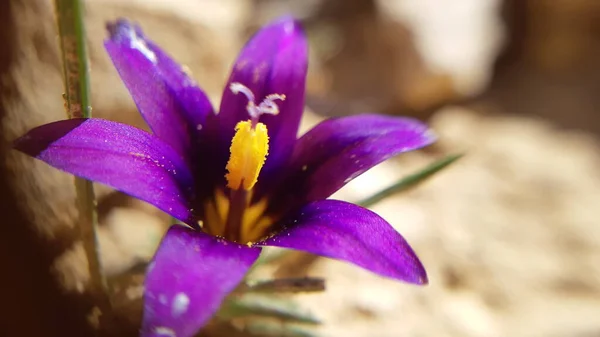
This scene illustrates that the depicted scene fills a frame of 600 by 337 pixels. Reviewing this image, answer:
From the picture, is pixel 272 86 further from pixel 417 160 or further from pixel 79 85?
pixel 417 160

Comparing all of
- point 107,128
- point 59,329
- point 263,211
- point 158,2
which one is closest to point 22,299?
point 59,329

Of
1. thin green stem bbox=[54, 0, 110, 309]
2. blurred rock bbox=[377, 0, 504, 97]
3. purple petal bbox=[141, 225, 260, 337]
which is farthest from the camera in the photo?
blurred rock bbox=[377, 0, 504, 97]

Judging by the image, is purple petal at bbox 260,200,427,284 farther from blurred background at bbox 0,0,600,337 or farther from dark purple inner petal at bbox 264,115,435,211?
blurred background at bbox 0,0,600,337

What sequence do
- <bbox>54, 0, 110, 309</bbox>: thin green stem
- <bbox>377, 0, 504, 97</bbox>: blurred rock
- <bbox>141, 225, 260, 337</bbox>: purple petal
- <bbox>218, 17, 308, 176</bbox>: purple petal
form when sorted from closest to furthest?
<bbox>141, 225, 260, 337</bbox>: purple petal, <bbox>54, 0, 110, 309</bbox>: thin green stem, <bbox>218, 17, 308, 176</bbox>: purple petal, <bbox>377, 0, 504, 97</bbox>: blurred rock

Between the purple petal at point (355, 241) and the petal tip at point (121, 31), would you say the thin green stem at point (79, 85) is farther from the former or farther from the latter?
the purple petal at point (355, 241)

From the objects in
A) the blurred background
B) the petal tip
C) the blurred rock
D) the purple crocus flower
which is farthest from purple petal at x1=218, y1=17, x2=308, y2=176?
the blurred rock

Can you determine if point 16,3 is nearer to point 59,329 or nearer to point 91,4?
point 91,4

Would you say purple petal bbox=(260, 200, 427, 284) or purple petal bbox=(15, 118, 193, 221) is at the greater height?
purple petal bbox=(260, 200, 427, 284)

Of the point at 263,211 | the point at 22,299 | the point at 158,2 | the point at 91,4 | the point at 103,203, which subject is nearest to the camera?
the point at 22,299
